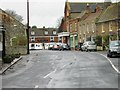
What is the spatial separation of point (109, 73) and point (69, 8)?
221 ft

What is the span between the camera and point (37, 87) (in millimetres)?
16547

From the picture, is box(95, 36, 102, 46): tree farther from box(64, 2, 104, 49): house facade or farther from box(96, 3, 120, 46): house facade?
box(64, 2, 104, 49): house facade

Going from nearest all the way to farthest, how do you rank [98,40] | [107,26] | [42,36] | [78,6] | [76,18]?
[107,26] < [98,40] < [76,18] < [78,6] < [42,36]

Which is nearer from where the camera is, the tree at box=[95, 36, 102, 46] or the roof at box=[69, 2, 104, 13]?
the tree at box=[95, 36, 102, 46]

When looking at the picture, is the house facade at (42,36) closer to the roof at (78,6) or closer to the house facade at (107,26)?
the roof at (78,6)

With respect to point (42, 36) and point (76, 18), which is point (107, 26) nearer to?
point (76, 18)

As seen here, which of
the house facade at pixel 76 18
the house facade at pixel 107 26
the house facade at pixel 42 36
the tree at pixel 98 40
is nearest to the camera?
the house facade at pixel 107 26

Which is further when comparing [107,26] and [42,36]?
[42,36]

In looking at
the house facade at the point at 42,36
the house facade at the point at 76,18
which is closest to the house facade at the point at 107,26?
the house facade at the point at 76,18

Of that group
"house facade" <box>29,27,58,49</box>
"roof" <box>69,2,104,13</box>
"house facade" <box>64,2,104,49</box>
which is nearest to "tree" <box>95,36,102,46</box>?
"house facade" <box>64,2,104,49</box>

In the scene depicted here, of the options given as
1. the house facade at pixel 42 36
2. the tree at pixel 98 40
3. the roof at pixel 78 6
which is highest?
the roof at pixel 78 6

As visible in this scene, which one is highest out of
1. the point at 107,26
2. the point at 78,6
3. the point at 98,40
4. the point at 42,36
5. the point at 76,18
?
the point at 78,6

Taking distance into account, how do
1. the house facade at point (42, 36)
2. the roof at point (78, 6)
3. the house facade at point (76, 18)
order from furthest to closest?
the house facade at point (42, 36)
the roof at point (78, 6)
the house facade at point (76, 18)

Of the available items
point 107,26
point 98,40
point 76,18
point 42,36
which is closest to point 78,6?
point 76,18
